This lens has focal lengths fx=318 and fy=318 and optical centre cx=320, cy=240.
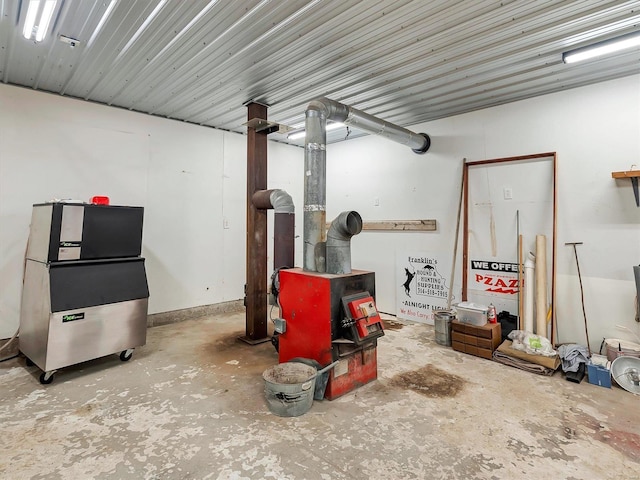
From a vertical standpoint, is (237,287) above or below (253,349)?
above

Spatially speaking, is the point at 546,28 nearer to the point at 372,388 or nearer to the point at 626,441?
the point at 626,441

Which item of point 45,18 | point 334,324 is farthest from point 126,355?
point 45,18

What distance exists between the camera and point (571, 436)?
214 cm

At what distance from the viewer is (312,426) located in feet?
7.39

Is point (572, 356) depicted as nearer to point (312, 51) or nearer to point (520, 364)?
point (520, 364)

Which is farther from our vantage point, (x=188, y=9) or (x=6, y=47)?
(x=6, y=47)

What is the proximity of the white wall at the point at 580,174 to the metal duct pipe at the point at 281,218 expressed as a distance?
7.18 feet

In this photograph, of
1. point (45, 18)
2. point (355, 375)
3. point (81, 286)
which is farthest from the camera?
point (81, 286)

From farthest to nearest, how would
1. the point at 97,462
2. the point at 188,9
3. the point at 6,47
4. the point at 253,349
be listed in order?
the point at 253,349, the point at 6,47, the point at 188,9, the point at 97,462

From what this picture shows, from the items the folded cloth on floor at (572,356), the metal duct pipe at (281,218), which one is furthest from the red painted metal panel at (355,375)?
the folded cloth on floor at (572,356)

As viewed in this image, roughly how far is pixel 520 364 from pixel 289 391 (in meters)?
2.42

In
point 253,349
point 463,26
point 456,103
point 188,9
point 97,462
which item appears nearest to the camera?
point 97,462

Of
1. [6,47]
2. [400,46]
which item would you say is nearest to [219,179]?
[6,47]

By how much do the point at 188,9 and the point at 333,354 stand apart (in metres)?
2.86
